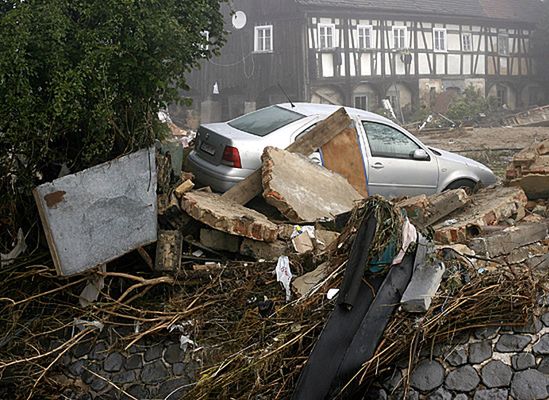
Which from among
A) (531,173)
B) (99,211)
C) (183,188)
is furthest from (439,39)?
(99,211)

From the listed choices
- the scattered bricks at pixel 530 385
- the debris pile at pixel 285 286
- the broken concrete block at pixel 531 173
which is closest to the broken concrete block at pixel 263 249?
the debris pile at pixel 285 286

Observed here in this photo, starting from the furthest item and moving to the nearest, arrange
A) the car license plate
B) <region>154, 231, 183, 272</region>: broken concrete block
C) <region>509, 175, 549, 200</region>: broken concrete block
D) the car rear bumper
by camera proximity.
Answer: <region>509, 175, 549, 200</region>: broken concrete block → the car license plate → the car rear bumper → <region>154, 231, 183, 272</region>: broken concrete block

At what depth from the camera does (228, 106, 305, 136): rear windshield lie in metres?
8.87

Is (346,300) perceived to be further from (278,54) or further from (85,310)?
(278,54)

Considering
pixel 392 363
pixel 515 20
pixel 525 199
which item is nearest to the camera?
pixel 392 363

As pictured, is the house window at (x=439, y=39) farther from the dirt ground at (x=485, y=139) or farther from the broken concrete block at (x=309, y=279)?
the broken concrete block at (x=309, y=279)

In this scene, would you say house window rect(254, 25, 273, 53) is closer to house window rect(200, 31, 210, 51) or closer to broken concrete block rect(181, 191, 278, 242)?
house window rect(200, 31, 210, 51)

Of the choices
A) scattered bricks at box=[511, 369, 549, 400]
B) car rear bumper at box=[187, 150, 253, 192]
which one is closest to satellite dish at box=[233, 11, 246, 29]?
Answer: car rear bumper at box=[187, 150, 253, 192]

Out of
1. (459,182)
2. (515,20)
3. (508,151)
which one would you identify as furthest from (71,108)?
(515,20)

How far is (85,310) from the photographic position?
6293 millimetres

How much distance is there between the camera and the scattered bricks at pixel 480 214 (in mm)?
7180

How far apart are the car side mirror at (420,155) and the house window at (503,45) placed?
30.2 meters

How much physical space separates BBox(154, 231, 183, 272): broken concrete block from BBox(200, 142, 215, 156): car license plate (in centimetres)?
197

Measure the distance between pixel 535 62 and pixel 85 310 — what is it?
37.0m
